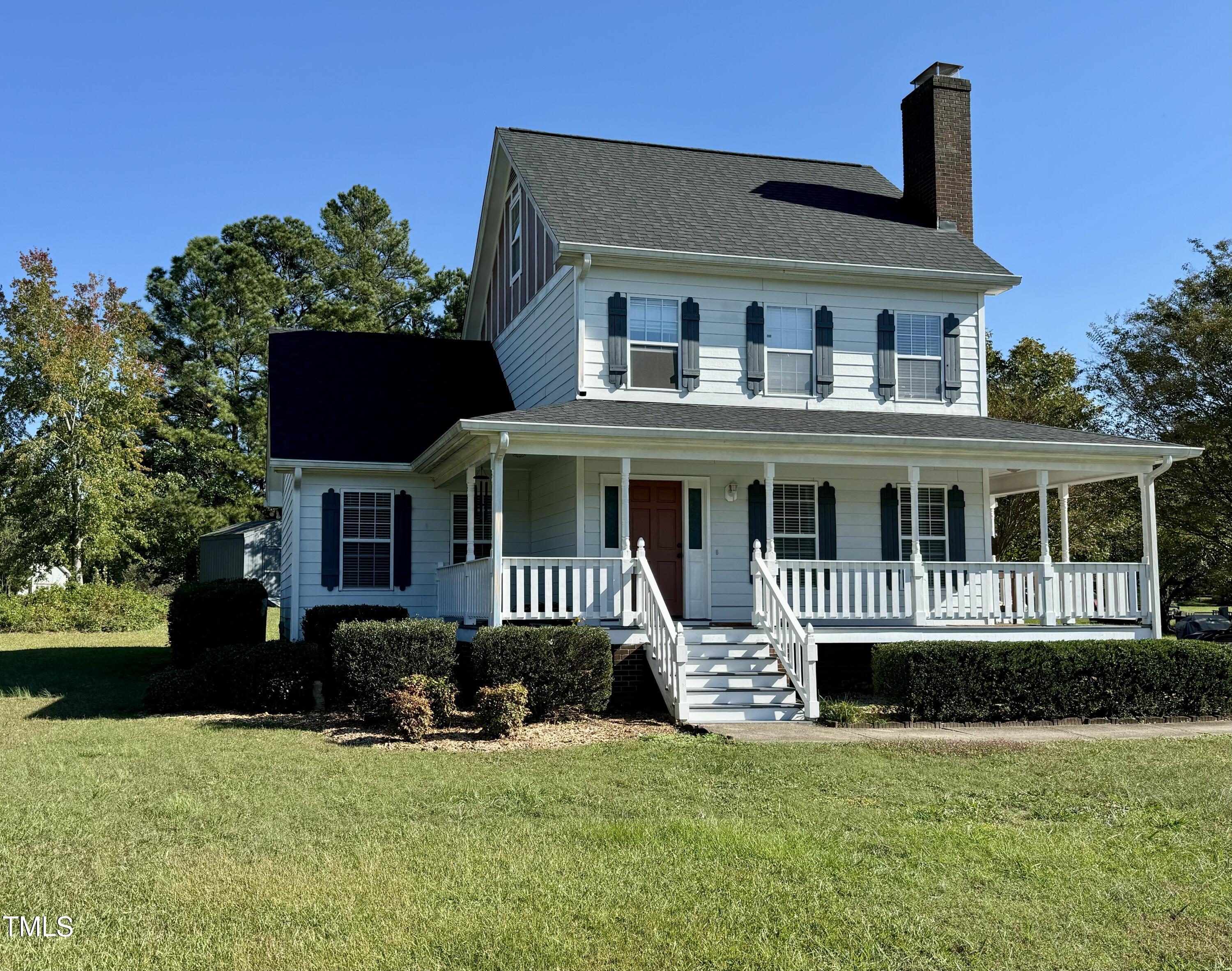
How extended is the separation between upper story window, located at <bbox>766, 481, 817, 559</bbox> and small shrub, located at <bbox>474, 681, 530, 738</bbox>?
20.5 feet

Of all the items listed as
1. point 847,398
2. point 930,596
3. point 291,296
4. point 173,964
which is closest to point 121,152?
point 847,398

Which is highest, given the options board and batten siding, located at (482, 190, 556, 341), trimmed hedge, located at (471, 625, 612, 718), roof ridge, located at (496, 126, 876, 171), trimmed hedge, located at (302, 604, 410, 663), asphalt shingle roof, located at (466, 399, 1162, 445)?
roof ridge, located at (496, 126, 876, 171)

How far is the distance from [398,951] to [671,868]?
6.04ft

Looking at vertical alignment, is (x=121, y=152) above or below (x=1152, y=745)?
above

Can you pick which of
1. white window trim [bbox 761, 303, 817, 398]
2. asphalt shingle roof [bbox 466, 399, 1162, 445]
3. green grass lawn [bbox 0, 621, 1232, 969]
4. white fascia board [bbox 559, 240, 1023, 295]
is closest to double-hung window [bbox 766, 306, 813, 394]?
white window trim [bbox 761, 303, 817, 398]

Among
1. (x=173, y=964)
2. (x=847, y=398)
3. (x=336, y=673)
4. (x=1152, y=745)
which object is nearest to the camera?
(x=173, y=964)

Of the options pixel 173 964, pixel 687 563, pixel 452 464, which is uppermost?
pixel 452 464

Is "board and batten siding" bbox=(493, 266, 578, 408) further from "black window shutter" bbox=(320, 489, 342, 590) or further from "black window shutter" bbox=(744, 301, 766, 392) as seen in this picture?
"black window shutter" bbox=(320, 489, 342, 590)

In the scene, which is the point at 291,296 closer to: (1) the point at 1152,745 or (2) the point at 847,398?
(2) the point at 847,398

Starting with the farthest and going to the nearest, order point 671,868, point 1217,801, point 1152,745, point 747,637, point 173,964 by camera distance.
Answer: point 747,637 → point 1152,745 → point 1217,801 → point 671,868 → point 173,964

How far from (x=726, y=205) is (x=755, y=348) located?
10.3ft

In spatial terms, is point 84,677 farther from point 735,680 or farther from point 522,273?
point 735,680

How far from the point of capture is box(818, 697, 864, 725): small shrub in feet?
40.7

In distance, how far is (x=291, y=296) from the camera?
44.6 metres
